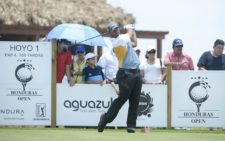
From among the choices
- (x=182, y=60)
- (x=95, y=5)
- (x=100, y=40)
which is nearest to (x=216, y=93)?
(x=182, y=60)

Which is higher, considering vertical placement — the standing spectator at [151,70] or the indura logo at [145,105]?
the standing spectator at [151,70]

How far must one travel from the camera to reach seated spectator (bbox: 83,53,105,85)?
23812mm

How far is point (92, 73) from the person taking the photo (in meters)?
23.9

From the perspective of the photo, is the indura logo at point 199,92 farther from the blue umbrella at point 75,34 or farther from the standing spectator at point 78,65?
the blue umbrella at point 75,34

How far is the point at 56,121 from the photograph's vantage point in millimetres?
23672

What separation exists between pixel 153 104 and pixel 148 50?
1224 mm

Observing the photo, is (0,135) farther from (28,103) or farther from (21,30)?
(21,30)

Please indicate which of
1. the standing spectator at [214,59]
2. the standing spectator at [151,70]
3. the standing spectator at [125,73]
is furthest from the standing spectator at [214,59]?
the standing spectator at [125,73]

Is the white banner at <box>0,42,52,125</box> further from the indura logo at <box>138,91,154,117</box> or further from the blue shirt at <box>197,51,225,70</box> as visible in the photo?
the blue shirt at <box>197,51,225,70</box>

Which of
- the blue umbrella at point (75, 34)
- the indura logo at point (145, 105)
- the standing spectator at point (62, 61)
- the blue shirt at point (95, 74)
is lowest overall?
the indura logo at point (145, 105)

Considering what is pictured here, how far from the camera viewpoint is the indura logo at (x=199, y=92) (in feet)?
79.4

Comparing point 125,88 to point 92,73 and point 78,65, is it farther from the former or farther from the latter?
point 78,65

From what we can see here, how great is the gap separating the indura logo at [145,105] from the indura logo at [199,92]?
3.06 ft

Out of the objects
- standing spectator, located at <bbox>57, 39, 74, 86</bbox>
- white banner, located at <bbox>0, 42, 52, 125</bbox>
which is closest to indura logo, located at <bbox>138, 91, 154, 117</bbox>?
standing spectator, located at <bbox>57, 39, 74, 86</bbox>
